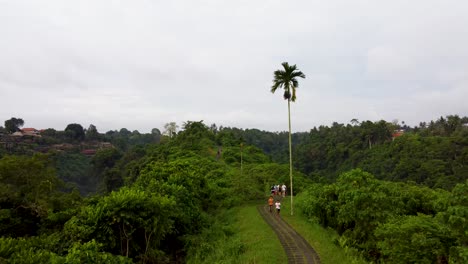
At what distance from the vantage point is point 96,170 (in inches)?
4424

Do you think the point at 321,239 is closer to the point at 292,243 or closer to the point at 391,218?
the point at 292,243

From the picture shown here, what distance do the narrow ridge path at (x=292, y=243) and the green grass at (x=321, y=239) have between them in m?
0.37

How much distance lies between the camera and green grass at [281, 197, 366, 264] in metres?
19.2

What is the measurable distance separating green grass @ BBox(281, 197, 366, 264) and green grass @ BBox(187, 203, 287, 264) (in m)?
2.10

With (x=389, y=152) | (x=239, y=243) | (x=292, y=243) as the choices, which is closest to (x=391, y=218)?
(x=292, y=243)

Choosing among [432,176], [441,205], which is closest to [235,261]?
[441,205]

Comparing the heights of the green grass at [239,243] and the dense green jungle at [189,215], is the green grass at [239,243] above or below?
below

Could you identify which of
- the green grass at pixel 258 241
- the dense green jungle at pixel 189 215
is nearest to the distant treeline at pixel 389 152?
the dense green jungle at pixel 189 215

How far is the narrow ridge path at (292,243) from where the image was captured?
19.5 meters

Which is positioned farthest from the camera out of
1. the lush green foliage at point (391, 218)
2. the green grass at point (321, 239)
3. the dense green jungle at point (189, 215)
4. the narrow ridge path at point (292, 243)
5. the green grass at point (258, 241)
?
the green grass at point (258, 241)

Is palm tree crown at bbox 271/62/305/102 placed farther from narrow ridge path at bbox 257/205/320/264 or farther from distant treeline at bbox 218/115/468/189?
distant treeline at bbox 218/115/468/189

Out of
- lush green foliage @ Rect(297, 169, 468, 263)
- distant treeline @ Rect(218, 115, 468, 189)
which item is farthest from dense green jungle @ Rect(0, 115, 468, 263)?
distant treeline @ Rect(218, 115, 468, 189)

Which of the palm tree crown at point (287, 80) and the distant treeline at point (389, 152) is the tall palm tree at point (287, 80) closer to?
the palm tree crown at point (287, 80)

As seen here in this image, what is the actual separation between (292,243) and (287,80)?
11.6m
